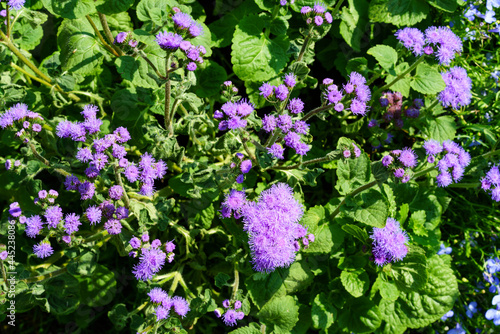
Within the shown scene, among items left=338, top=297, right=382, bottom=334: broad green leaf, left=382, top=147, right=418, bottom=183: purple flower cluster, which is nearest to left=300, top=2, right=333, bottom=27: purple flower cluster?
left=382, top=147, right=418, bottom=183: purple flower cluster

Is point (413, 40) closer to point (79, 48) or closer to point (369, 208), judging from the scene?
point (369, 208)

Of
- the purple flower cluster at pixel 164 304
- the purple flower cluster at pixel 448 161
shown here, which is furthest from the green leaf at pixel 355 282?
the purple flower cluster at pixel 164 304

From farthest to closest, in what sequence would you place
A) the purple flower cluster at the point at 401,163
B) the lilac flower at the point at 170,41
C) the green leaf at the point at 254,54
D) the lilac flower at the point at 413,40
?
the green leaf at the point at 254,54 → the lilac flower at the point at 413,40 → the purple flower cluster at the point at 401,163 → the lilac flower at the point at 170,41

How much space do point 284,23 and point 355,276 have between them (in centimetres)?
198

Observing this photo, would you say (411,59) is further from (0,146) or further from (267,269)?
(0,146)

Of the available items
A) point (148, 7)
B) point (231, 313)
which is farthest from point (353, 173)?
point (148, 7)

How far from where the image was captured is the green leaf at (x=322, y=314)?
2716 mm

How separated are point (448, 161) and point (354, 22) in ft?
4.79

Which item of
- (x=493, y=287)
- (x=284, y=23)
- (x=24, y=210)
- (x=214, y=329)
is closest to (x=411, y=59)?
(x=284, y=23)

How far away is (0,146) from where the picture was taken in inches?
122

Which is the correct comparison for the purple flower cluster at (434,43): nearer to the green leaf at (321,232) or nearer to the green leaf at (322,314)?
the green leaf at (321,232)

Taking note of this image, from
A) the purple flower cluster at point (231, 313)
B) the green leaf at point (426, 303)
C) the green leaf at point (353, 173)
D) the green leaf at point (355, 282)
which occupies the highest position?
the green leaf at point (353, 173)

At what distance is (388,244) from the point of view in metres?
2.53

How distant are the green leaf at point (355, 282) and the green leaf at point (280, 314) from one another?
0.37 metres
